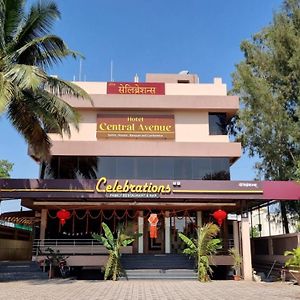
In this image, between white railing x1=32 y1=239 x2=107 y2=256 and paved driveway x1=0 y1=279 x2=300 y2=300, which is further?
white railing x1=32 y1=239 x2=107 y2=256

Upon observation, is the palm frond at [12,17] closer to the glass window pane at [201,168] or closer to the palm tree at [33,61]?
the palm tree at [33,61]

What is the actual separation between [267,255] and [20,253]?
62.2ft

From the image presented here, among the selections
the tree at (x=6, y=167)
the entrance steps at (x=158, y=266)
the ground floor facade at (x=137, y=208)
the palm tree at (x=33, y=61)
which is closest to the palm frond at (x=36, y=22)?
the palm tree at (x=33, y=61)

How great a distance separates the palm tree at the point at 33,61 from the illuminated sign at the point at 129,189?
3.80 metres

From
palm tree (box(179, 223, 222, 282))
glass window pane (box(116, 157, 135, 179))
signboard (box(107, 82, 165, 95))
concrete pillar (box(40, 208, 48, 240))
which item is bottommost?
palm tree (box(179, 223, 222, 282))

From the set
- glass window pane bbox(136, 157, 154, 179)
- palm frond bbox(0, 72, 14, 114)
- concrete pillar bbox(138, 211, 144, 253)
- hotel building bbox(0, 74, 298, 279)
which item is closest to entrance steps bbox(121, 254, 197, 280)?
hotel building bbox(0, 74, 298, 279)

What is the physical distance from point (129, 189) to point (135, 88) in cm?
871

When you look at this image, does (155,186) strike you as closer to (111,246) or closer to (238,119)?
(111,246)

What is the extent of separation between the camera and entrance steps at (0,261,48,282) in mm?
18812

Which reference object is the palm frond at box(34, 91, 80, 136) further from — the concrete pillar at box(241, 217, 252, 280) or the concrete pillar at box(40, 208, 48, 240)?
the concrete pillar at box(241, 217, 252, 280)

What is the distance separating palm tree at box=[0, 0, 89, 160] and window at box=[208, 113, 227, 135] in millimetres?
10488

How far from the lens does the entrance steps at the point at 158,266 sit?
20.2 m

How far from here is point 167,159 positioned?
23.8m

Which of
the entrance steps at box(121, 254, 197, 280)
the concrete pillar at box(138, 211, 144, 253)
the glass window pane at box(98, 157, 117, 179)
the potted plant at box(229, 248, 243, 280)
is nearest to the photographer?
the entrance steps at box(121, 254, 197, 280)
